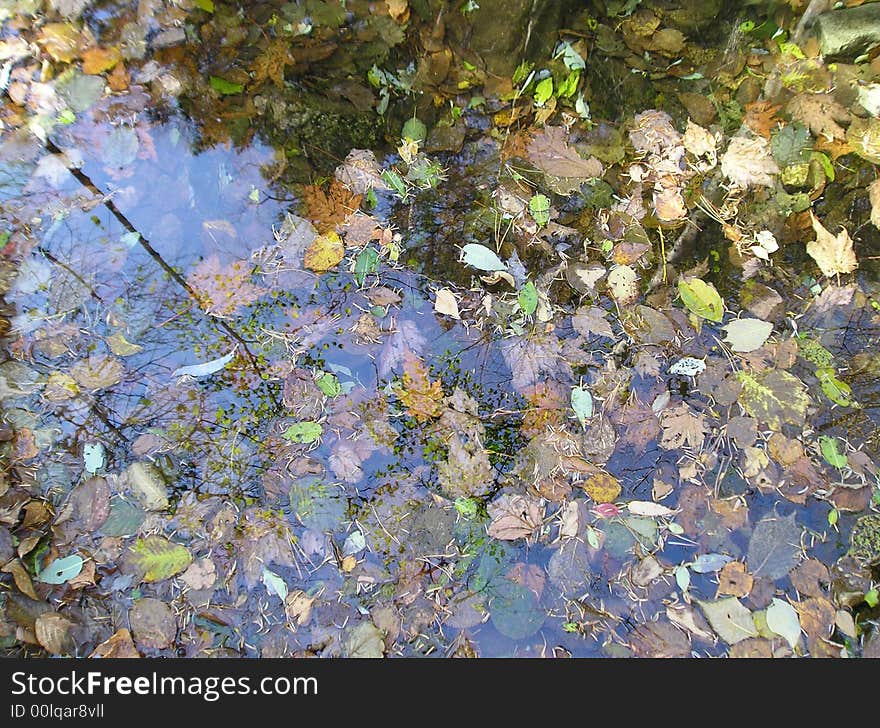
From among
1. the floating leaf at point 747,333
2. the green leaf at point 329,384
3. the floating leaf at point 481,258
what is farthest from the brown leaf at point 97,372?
the floating leaf at point 747,333

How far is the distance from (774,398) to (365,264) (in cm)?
126

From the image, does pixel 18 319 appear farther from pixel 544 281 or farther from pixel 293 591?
pixel 544 281

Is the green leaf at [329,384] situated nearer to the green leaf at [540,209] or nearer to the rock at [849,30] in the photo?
the green leaf at [540,209]

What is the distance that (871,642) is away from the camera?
1.55 m

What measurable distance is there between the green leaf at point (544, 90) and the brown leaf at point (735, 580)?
151cm

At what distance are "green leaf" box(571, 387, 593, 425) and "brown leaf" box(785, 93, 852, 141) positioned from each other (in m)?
1.16

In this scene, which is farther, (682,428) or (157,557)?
(682,428)

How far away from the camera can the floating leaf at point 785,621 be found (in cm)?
152

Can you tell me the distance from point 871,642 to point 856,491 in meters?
0.40

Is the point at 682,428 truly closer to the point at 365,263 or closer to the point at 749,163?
the point at 749,163

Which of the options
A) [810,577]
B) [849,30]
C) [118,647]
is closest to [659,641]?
[810,577]

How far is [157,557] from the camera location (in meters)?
1.53
